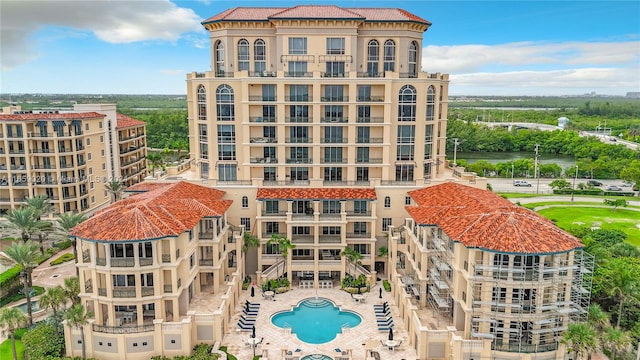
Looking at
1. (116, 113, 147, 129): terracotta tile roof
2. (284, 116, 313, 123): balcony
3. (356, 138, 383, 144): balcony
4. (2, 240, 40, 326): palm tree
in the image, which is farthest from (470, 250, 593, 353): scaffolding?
(116, 113, 147, 129): terracotta tile roof

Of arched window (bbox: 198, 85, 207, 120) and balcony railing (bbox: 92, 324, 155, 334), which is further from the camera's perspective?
arched window (bbox: 198, 85, 207, 120)

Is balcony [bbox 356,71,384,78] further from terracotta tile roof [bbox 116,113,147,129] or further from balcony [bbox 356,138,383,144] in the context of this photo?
terracotta tile roof [bbox 116,113,147,129]

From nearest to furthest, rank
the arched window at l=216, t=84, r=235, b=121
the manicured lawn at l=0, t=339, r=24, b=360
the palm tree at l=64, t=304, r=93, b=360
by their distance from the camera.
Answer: the palm tree at l=64, t=304, r=93, b=360, the manicured lawn at l=0, t=339, r=24, b=360, the arched window at l=216, t=84, r=235, b=121

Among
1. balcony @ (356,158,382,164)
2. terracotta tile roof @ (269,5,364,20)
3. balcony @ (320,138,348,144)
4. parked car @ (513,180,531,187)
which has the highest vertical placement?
terracotta tile roof @ (269,5,364,20)

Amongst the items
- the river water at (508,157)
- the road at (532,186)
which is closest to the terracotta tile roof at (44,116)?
the road at (532,186)

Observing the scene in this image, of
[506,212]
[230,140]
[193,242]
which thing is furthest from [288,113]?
[506,212]

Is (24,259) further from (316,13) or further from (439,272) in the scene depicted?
(316,13)

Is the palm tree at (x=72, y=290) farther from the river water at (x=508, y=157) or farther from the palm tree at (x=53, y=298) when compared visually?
the river water at (x=508, y=157)
